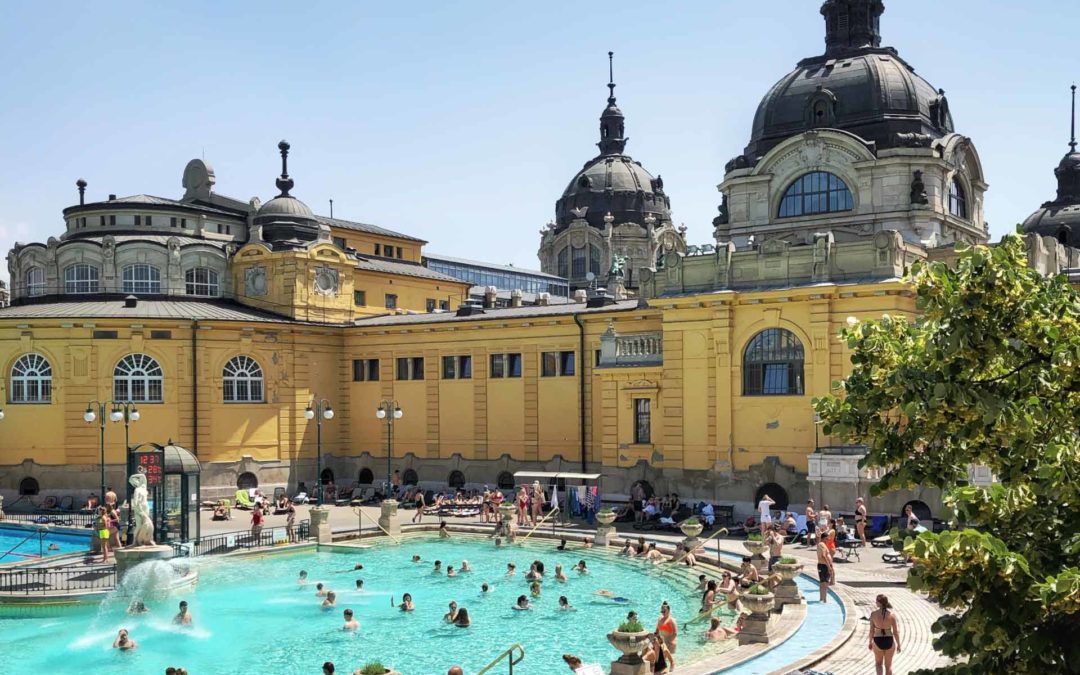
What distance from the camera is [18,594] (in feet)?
89.7

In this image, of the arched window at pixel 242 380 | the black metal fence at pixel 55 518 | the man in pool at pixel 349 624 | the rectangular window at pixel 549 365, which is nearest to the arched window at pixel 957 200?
the rectangular window at pixel 549 365

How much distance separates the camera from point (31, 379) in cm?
4662

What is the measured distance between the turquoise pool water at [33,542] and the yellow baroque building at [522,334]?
657 centimetres

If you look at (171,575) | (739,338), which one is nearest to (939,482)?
(171,575)

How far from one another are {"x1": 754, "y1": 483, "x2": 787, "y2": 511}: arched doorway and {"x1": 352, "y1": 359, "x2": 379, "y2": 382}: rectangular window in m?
21.4

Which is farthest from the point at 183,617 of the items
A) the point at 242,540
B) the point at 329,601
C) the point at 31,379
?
the point at 31,379

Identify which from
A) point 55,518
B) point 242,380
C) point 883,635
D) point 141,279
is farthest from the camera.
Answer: point 141,279

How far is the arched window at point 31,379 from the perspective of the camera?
46.5 m

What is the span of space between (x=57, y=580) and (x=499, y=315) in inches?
937

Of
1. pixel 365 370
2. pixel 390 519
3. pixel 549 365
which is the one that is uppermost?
pixel 549 365

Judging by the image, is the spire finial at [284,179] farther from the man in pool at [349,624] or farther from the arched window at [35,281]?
the man in pool at [349,624]

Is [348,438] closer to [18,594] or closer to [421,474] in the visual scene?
[421,474]

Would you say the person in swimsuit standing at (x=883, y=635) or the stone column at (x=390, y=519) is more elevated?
the person in swimsuit standing at (x=883, y=635)

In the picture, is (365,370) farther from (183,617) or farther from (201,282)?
(183,617)
